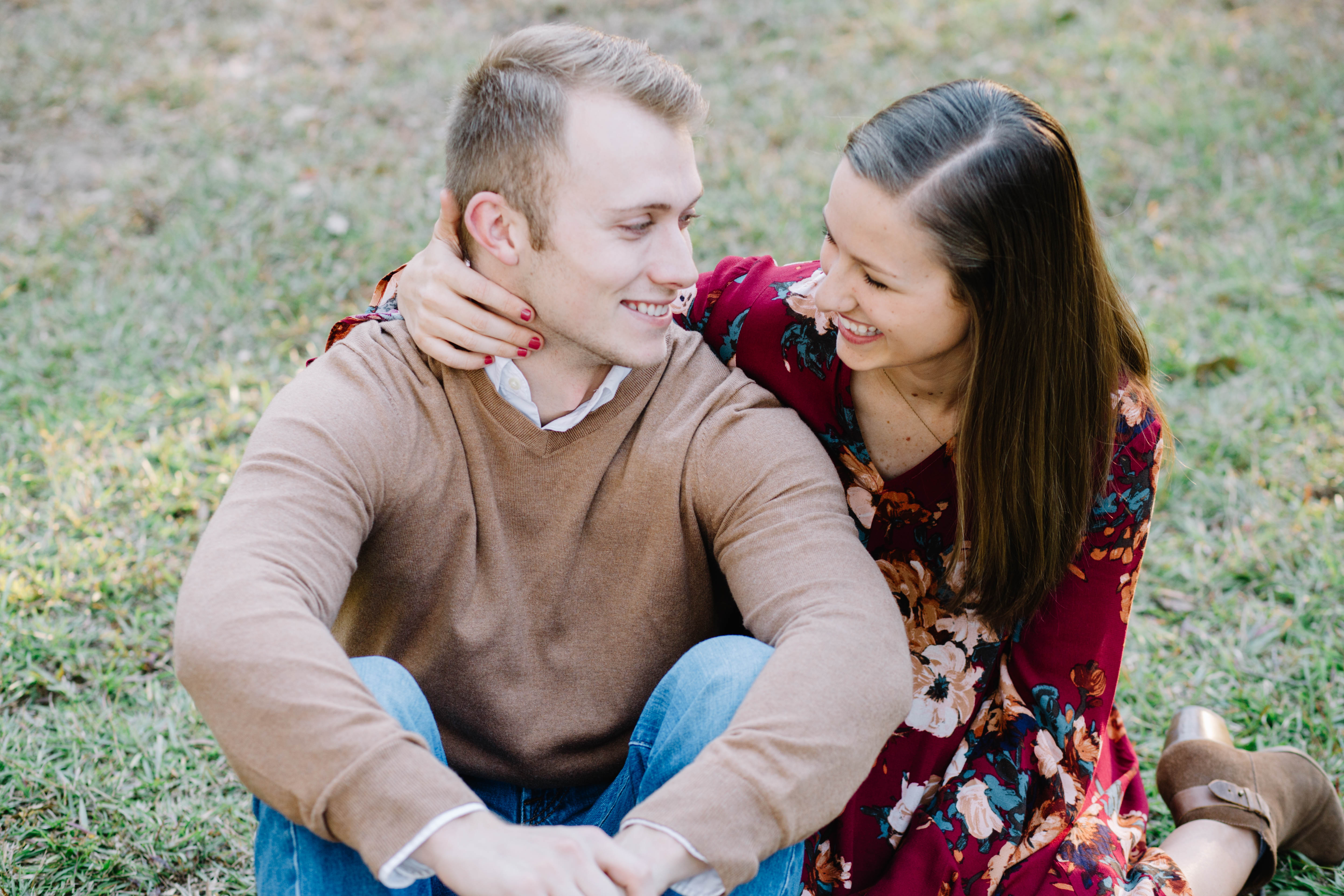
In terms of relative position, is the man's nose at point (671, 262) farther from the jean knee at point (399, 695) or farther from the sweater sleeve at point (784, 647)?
the jean knee at point (399, 695)

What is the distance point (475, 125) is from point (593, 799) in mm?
1459

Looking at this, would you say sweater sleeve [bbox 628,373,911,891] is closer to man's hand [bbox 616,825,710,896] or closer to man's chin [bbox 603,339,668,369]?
man's hand [bbox 616,825,710,896]

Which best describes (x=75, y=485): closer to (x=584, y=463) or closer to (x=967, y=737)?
(x=584, y=463)

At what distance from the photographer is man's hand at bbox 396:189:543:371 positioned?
2.18m

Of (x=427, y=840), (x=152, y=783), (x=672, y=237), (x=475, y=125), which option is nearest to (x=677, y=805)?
(x=427, y=840)

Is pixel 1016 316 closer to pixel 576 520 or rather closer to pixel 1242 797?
pixel 576 520

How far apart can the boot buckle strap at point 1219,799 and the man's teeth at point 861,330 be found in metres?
1.45

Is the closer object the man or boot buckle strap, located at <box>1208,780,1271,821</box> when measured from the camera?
the man

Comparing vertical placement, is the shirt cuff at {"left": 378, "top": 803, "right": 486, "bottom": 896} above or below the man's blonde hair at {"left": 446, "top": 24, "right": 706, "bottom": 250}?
below

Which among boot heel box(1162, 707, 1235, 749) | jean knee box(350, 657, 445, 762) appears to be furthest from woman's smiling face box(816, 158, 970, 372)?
boot heel box(1162, 707, 1235, 749)

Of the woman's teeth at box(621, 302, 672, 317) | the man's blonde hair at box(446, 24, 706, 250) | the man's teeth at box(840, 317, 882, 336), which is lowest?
the man's teeth at box(840, 317, 882, 336)

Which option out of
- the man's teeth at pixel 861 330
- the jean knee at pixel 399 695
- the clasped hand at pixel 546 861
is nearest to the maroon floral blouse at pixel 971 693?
the man's teeth at pixel 861 330

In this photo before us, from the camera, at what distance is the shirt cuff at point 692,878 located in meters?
1.71

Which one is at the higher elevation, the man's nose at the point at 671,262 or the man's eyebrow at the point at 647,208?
the man's eyebrow at the point at 647,208
